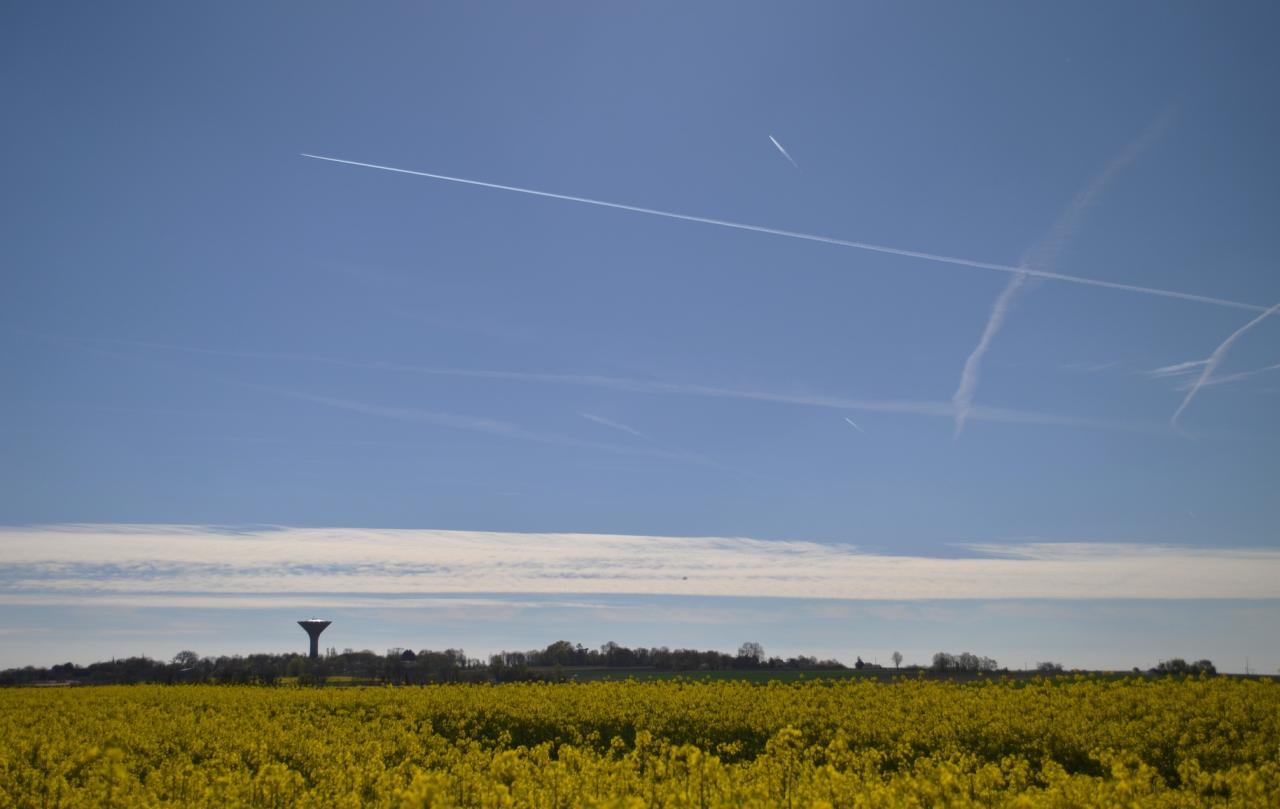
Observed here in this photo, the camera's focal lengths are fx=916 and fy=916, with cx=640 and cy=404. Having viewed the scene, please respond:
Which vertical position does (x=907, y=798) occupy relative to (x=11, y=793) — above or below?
above

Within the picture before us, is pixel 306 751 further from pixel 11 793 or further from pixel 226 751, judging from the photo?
pixel 11 793

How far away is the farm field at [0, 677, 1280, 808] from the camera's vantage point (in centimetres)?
1298

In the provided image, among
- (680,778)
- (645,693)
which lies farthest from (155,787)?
(645,693)

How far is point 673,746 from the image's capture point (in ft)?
59.3

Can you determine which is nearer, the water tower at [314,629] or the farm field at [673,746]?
the farm field at [673,746]

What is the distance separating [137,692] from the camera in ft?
148

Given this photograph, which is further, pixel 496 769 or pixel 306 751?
pixel 306 751

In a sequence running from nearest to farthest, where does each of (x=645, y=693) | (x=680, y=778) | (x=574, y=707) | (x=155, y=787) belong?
(x=680, y=778) → (x=155, y=787) → (x=574, y=707) → (x=645, y=693)

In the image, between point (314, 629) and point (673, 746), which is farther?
point (314, 629)

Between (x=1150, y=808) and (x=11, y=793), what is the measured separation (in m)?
19.1

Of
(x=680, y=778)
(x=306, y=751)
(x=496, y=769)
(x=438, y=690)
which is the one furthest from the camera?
(x=438, y=690)

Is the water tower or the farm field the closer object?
the farm field

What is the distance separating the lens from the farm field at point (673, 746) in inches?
511

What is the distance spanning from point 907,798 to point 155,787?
12710mm
